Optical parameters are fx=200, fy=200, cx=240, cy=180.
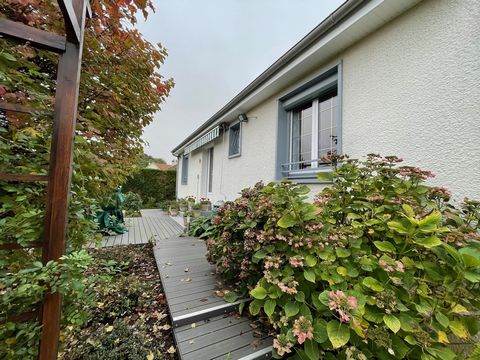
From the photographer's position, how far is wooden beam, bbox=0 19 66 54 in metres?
1.36

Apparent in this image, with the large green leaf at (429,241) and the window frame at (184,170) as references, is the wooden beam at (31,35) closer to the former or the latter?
the large green leaf at (429,241)

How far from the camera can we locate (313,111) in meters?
4.45

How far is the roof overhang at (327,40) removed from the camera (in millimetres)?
2830

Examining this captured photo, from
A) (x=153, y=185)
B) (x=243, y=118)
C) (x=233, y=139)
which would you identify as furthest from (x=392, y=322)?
(x=153, y=185)

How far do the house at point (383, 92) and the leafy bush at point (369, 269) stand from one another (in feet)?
1.96

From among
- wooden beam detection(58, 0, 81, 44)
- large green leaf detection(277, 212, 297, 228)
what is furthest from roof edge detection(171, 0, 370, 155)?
wooden beam detection(58, 0, 81, 44)

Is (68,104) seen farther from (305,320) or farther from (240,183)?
(240,183)

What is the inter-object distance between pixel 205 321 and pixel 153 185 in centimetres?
1590

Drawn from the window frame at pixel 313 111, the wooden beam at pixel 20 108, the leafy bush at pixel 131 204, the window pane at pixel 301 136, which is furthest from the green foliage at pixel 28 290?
the leafy bush at pixel 131 204

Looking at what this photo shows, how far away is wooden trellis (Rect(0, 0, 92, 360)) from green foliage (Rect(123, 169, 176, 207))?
15.3m

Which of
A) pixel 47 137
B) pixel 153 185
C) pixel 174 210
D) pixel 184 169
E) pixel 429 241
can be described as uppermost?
pixel 184 169

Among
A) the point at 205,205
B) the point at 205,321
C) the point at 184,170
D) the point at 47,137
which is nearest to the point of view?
the point at 47,137

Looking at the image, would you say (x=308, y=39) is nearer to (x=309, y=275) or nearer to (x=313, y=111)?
(x=313, y=111)

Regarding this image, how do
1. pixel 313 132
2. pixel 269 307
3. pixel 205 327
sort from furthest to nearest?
pixel 313 132
pixel 205 327
pixel 269 307
